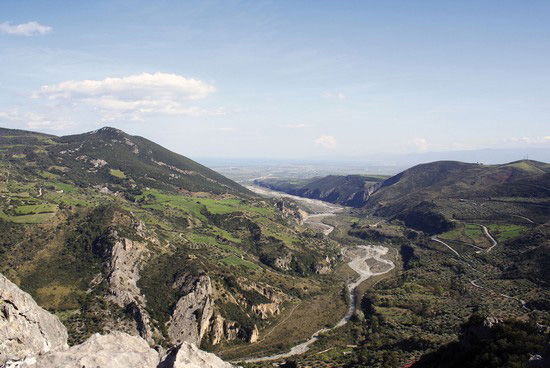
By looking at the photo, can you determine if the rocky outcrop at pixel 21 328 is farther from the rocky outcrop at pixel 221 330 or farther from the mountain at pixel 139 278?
the rocky outcrop at pixel 221 330

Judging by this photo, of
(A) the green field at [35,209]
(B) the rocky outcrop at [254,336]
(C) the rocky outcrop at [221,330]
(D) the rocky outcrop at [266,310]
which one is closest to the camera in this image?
(C) the rocky outcrop at [221,330]

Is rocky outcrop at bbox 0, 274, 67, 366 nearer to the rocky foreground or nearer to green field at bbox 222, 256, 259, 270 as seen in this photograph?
the rocky foreground

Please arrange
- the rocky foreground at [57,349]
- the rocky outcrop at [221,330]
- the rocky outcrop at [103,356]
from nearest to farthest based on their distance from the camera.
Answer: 1. the rocky outcrop at [103,356]
2. the rocky foreground at [57,349]
3. the rocky outcrop at [221,330]

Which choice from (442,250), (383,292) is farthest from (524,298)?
(442,250)

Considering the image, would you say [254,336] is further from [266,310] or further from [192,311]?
[192,311]

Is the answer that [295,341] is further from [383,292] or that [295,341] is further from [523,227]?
[523,227]

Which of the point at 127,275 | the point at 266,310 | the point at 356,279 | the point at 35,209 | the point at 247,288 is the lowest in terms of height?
the point at 356,279

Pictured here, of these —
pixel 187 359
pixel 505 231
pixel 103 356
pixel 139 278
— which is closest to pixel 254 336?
pixel 139 278

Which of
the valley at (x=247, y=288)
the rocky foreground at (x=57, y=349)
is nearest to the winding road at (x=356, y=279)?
the valley at (x=247, y=288)
